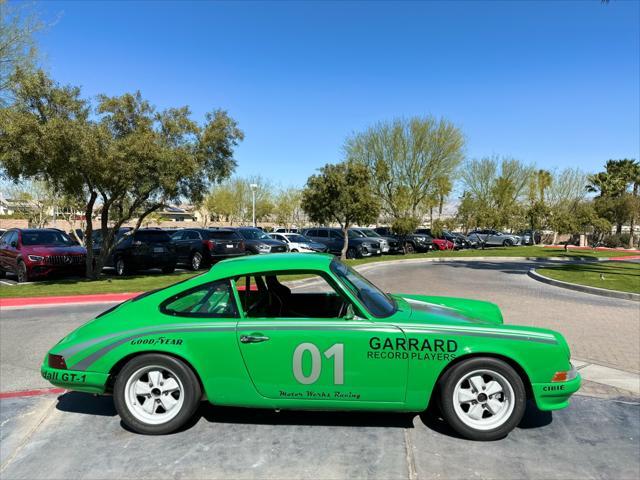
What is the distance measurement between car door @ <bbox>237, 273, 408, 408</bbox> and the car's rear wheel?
15.4 meters

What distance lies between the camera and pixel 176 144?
15.4 m

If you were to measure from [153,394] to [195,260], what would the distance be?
49.8 ft

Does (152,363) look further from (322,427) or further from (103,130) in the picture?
(103,130)

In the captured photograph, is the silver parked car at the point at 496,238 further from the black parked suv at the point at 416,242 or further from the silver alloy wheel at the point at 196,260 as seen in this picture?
the silver alloy wheel at the point at 196,260

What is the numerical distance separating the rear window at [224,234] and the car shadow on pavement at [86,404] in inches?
565

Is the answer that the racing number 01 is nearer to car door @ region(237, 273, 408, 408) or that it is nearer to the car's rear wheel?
car door @ region(237, 273, 408, 408)

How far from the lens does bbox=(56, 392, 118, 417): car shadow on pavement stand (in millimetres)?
4160

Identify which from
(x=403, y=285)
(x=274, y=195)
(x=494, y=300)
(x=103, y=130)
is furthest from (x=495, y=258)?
(x=274, y=195)

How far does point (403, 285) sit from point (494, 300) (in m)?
3.19

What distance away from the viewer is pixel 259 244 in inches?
782

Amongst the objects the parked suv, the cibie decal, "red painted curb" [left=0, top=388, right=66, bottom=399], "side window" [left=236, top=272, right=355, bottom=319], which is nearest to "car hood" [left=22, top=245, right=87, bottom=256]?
"red painted curb" [left=0, top=388, right=66, bottom=399]

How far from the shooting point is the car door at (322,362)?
11.4ft

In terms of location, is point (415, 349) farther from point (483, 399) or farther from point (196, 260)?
point (196, 260)

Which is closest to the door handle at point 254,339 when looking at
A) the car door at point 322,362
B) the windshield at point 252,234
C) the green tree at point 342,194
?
the car door at point 322,362
